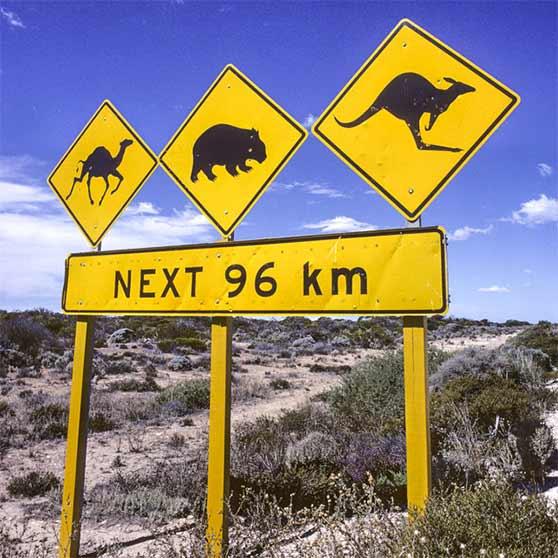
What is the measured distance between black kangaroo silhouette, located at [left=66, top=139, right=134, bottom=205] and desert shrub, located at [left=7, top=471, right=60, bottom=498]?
4770mm

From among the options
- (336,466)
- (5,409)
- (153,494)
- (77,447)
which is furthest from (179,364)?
(77,447)

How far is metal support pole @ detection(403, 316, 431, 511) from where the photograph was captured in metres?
2.55

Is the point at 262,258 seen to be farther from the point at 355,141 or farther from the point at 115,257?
the point at 115,257

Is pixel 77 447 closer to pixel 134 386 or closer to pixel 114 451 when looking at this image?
pixel 114 451

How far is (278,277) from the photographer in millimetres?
3088

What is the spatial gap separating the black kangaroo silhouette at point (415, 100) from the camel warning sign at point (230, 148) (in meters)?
0.58

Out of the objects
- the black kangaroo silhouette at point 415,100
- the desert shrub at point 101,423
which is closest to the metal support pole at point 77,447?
the black kangaroo silhouette at point 415,100

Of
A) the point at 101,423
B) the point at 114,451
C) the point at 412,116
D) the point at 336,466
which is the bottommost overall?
the point at 114,451

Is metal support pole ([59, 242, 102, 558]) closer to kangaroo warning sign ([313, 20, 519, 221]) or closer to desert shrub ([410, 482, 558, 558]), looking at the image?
kangaroo warning sign ([313, 20, 519, 221])

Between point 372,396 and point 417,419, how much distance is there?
7856 mm

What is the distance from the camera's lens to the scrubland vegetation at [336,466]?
2592mm

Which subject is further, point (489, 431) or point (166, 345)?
point (166, 345)

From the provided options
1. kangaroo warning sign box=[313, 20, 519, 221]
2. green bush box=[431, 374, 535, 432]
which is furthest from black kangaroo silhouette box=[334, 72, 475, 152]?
green bush box=[431, 374, 535, 432]

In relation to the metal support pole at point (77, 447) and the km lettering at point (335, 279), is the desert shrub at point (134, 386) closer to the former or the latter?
the metal support pole at point (77, 447)
